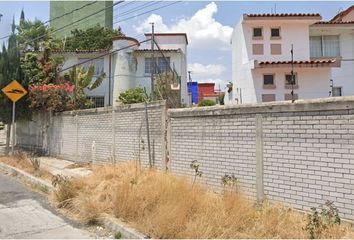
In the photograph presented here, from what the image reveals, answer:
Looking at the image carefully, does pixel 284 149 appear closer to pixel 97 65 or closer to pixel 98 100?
pixel 98 100

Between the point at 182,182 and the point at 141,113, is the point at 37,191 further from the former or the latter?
the point at 182,182

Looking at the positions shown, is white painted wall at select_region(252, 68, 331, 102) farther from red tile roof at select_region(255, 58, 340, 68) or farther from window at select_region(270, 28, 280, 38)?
window at select_region(270, 28, 280, 38)

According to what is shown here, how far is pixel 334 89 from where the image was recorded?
25125 mm

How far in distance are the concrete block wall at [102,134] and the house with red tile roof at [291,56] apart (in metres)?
12.1

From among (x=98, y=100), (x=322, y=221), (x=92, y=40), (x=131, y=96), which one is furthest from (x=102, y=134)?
(x=92, y=40)

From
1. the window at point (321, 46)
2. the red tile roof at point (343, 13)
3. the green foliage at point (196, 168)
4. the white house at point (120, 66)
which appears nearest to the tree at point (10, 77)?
the white house at point (120, 66)

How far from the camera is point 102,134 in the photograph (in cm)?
1448

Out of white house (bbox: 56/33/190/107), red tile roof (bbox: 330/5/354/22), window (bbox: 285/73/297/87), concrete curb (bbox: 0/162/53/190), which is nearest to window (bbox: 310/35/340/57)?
red tile roof (bbox: 330/5/354/22)

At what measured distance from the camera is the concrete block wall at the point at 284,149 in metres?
6.12

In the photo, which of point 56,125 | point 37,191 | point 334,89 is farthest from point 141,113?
point 334,89

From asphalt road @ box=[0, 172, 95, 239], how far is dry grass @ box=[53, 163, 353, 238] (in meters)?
0.50

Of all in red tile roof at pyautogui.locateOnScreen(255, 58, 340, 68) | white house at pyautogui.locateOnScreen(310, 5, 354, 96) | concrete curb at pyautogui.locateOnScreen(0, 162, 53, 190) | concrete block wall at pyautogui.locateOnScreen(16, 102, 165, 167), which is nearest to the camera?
concrete curb at pyautogui.locateOnScreen(0, 162, 53, 190)

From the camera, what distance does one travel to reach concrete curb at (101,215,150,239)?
6152 millimetres

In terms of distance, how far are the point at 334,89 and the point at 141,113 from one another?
1744cm
